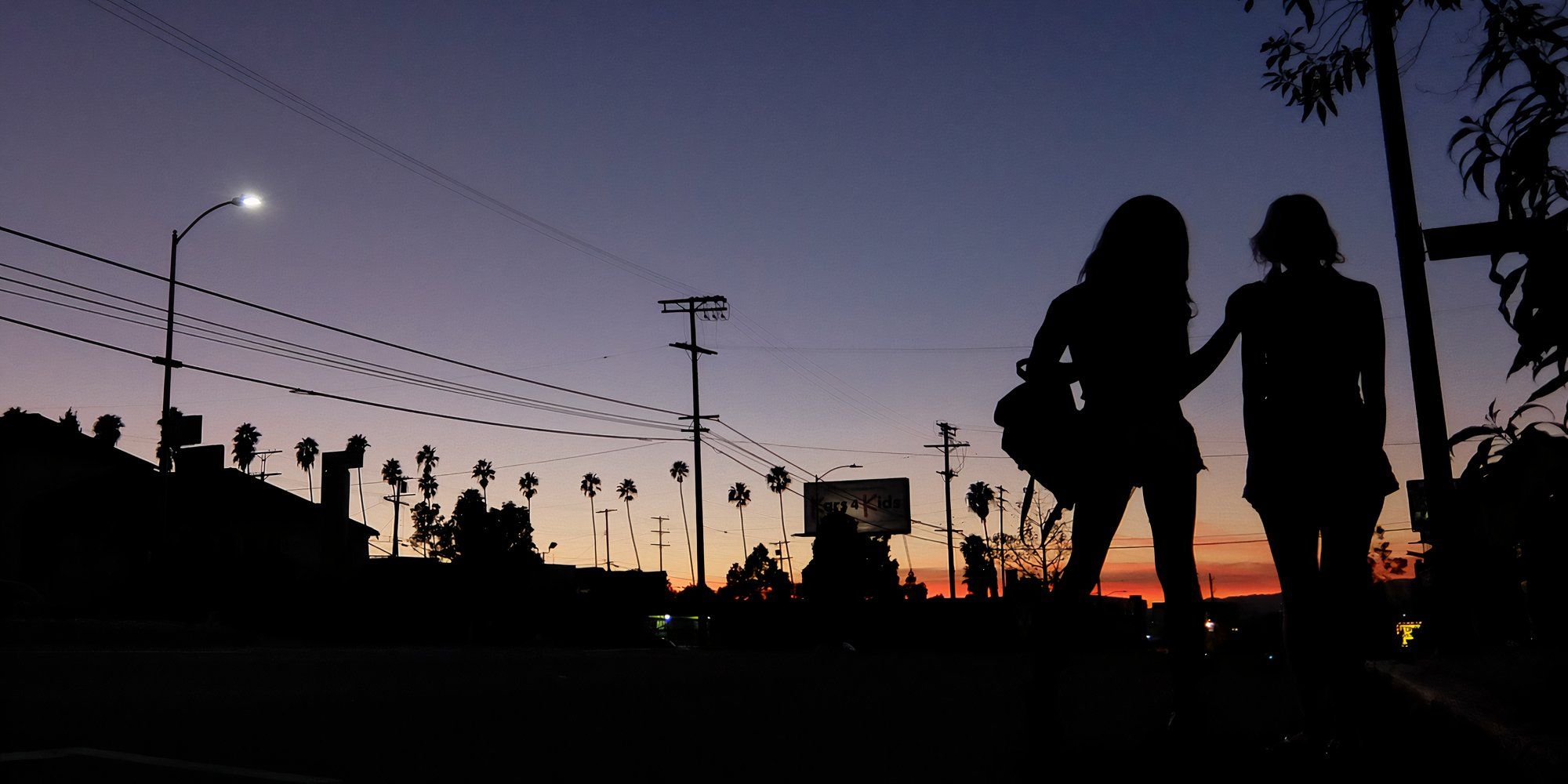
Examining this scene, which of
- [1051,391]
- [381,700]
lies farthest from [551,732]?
[1051,391]

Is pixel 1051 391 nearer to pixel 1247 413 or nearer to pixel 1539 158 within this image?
pixel 1247 413

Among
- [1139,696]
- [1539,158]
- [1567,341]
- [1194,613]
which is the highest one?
[1539,158]

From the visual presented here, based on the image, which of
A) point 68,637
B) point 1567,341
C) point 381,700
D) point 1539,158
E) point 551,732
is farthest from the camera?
point 68,637

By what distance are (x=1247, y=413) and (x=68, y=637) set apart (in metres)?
24.6

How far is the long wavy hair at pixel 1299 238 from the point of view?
155 inches

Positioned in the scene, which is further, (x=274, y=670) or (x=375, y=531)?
(x=375, y=531)

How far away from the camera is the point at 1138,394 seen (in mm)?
3971

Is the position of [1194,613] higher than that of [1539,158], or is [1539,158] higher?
[1539,158]

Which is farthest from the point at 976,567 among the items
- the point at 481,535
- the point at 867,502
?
the point at 481,535

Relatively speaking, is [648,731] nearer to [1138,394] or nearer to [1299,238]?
[1138,394]

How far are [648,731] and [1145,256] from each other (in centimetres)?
279

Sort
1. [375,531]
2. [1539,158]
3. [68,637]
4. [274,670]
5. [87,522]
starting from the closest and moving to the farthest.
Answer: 1. [1539,158]
2. [274,670]
3. [68,637]
4. [87,522]
5. [375,531]

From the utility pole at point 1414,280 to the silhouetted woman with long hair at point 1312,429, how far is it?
2.12 metres

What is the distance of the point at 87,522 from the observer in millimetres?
53156
